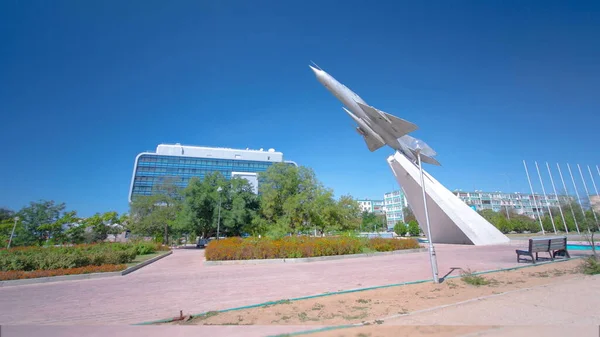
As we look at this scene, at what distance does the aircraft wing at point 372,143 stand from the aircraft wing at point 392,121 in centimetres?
268

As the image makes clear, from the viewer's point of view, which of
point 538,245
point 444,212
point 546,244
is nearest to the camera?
point 538,245

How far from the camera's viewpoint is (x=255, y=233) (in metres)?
30.2

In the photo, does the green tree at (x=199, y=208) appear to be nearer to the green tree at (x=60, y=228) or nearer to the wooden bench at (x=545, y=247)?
the green tree at (x=60, y=228)

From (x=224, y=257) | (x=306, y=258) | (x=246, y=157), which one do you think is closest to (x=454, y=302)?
(x=306, y=258)

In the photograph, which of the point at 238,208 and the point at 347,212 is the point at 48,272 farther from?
the point at 347,212

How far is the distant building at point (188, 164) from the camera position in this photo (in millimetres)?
67812

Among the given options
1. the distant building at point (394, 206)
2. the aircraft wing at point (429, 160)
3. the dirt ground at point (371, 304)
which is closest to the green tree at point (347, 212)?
the aircraft wing at point (429, 160)

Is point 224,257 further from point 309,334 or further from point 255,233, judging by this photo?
point 255,233

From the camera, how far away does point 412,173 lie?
811 inches

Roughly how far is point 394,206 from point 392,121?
91.5m

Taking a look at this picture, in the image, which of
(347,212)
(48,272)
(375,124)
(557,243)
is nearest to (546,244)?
(557,243)

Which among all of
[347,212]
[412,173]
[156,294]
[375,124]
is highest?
[375,124]

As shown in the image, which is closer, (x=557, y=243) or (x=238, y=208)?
(x=557, y=243)

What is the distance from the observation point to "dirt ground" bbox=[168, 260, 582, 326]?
430 centimetres
